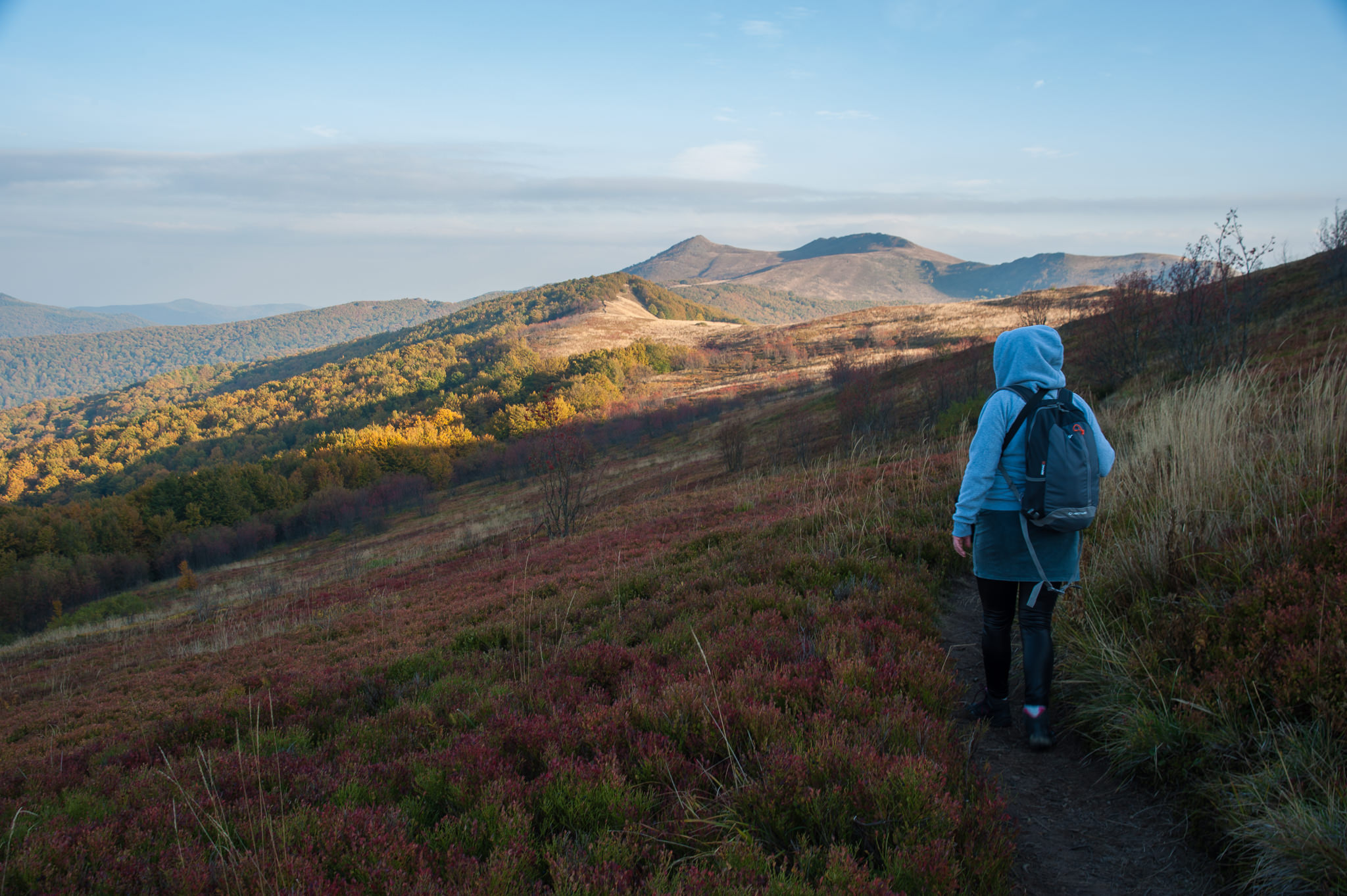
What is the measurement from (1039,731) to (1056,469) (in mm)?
1841

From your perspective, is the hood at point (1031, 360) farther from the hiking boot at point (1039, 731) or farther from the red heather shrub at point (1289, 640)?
the hiking boot at point (1039, 731)

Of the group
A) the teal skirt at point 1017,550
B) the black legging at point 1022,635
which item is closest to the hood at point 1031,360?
the teal skirt at point 1017,550

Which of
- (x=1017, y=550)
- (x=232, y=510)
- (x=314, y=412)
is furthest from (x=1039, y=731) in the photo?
(x=314, y=412)

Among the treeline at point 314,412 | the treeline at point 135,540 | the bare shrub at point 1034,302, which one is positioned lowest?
the treeline at point 135,540

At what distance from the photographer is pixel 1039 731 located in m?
4.10

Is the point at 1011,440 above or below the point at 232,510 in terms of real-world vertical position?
above

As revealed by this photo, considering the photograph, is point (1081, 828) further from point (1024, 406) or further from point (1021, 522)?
point (1024, 406)

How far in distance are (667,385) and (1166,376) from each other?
10283 cm

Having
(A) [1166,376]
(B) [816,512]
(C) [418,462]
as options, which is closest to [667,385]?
Answer: (C) [418,462]

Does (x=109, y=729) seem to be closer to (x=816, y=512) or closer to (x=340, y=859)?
(x=340, y=859)

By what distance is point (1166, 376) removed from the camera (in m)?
21.2

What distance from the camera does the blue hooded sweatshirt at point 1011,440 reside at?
13.7 feet

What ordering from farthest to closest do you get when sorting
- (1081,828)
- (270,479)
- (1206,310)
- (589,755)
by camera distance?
(270,479)
(1206,310)
(589,755)
(1081,828)

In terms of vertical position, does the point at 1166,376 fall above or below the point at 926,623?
above
